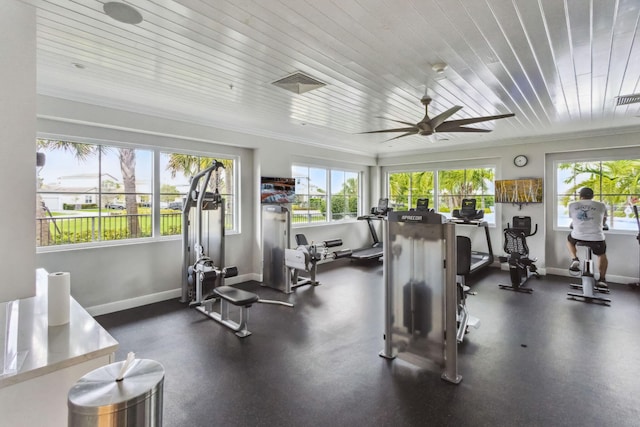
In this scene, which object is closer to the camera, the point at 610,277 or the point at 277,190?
the point at 610,277

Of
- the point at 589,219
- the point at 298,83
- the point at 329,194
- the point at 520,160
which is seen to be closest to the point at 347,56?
the point at 298,83

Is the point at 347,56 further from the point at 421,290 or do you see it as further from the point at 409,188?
the point at 409,188

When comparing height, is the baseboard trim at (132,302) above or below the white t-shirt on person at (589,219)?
below

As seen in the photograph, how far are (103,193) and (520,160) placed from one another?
7349 mm

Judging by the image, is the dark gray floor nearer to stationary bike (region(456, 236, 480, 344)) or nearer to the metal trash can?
stationary bike (region(456, 236, 480, 344))

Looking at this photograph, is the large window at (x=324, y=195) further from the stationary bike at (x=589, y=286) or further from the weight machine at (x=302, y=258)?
the stationary bike at (x=589, y=286)

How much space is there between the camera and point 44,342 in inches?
52.7

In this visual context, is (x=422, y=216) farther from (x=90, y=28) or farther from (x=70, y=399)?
(x=90, y=28)

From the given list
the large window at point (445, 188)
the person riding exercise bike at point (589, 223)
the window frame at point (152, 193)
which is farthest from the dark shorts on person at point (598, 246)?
the window frame at point (152, 193)

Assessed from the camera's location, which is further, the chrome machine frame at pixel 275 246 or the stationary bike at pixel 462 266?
the chrome machine frame at pixel 275 246

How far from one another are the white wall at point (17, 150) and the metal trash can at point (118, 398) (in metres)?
1.12

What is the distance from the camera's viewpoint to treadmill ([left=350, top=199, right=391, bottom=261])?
287 inches

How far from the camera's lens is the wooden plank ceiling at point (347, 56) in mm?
2125

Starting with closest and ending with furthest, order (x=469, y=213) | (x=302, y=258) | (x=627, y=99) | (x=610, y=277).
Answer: (x=627, y=99) → (x=302, y=258) → (x=610, y=277) → (x=469, y=213)
